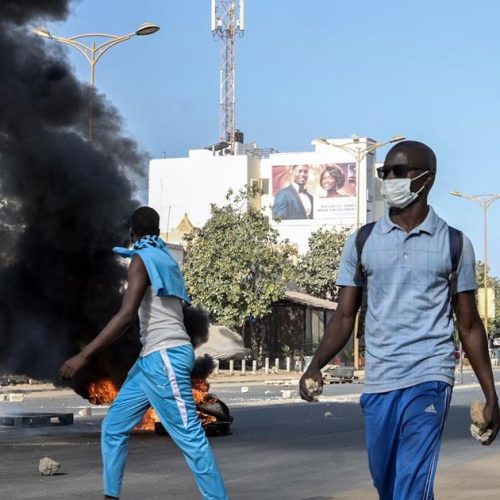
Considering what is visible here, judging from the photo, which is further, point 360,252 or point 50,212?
point 50,212

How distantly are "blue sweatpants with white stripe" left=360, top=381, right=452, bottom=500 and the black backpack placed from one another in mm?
432

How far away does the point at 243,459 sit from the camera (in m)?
12.8

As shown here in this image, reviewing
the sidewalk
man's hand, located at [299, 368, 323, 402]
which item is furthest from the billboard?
man's hand, located at [299, 368, 323, 402]

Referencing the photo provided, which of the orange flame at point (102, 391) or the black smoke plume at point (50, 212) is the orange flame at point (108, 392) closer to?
the orange flame at point (102, 391)

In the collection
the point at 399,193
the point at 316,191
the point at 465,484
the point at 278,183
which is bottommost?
the point at 465,484

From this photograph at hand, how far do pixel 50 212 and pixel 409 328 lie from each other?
11.5 metres

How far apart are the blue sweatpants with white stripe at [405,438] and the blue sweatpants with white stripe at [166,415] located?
2.06m

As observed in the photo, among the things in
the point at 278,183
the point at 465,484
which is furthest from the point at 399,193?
the point at 278,183

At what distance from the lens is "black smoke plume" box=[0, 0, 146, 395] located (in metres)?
15.9

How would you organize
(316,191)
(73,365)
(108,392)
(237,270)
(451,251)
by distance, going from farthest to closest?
(316,191), (237,270), (108,392), (73,365), (451,251)

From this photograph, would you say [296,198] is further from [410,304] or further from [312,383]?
[410,304]

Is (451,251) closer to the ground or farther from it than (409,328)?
farther from it

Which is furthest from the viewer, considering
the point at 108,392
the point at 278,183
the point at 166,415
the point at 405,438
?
the point at 278,183

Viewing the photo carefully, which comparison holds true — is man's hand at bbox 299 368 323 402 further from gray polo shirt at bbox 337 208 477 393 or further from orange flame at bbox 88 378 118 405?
orange flame at bbox 88 378 118 405
